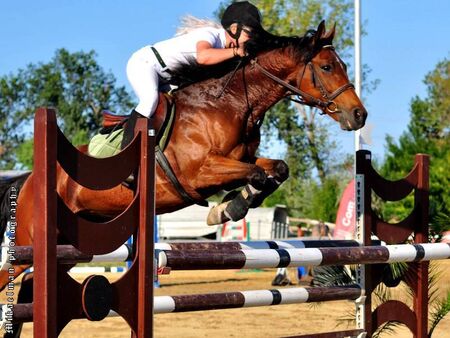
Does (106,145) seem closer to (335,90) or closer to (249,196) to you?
(249,196)

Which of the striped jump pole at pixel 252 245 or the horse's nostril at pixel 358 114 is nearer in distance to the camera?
the striped jump pole at pixel 252 245

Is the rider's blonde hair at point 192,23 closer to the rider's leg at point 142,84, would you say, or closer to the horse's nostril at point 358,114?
the rider's leg at point 142,84

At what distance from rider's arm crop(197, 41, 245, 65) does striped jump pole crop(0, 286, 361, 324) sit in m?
A: 1.77

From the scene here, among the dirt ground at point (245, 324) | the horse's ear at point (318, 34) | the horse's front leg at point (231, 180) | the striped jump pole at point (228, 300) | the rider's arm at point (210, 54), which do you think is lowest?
the dirt ground at point (245, 324)

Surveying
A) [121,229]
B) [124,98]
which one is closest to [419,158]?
[121,229]

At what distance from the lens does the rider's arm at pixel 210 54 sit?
218 inches

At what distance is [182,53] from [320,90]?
967mm

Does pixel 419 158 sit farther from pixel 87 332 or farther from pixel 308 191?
pixel 308 191

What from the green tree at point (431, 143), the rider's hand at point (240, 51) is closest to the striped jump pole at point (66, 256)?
the rider's hand at point (240, 51)

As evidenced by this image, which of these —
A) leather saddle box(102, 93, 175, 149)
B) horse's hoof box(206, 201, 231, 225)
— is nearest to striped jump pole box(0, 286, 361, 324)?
horse's hoof box(206, 201, 231, 225)

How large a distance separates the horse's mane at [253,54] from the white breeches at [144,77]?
0.20m

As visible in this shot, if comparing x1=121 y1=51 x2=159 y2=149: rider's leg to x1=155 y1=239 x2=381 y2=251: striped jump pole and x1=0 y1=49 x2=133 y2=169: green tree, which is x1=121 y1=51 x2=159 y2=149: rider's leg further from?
x1=0 y1=49 x2=133 y2=169: green tree

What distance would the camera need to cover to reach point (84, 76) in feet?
191

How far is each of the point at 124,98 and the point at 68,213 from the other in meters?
54.3
